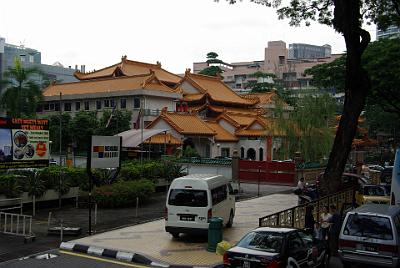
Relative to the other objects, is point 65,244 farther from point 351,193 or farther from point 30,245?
point 351,193

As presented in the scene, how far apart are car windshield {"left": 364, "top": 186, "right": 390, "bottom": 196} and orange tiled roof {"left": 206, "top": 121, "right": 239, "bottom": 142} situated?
29.8 metres

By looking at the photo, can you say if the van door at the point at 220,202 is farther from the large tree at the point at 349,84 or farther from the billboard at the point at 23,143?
the billboard at the point at 23,143

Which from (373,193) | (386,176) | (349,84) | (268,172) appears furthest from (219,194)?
(386,176)

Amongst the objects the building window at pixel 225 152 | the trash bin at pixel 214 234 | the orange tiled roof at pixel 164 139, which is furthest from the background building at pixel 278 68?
the trash bin at pixel 214 234

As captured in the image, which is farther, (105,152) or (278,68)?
(278,68)

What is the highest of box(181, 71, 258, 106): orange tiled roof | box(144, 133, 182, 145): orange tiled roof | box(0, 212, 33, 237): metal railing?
box(181, 71, 258, 106): orange tiled roof

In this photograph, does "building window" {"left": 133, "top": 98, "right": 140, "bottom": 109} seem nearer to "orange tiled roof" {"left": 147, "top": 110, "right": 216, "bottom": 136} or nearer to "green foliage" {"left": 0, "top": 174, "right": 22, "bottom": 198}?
"orange tiled roof" {"left": 147, "top": 110, "right": 216, "bottom": 136}

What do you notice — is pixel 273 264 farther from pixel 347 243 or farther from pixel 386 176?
pixel 386 176

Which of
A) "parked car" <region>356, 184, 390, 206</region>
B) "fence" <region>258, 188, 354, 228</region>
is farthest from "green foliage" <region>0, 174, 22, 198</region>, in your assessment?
"parked car" <region>356, 184, 390, 206</region>

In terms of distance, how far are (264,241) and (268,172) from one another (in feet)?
83.9

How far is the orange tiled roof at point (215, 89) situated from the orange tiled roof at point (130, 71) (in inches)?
157

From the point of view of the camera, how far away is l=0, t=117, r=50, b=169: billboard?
891 inches

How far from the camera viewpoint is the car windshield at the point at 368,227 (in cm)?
1246

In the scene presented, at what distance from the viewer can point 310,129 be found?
41.9 m
